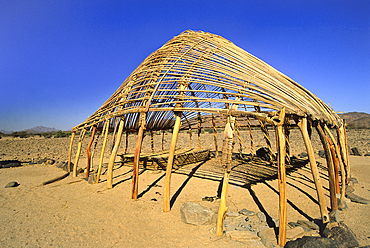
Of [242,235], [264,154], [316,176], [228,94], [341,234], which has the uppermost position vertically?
[228,94]

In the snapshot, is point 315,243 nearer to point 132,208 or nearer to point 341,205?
point 341,205

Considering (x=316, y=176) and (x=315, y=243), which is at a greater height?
(x=316, y=176)

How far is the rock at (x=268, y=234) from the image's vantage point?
3269 mm

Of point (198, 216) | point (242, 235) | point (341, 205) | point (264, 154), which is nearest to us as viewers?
point (242, 235)

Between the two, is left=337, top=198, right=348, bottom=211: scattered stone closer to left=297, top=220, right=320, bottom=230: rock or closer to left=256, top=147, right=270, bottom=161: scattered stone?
left=297, top=220, right=320, bottom=230: rock

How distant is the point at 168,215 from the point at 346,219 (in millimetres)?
3685

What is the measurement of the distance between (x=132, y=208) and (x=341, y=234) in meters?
3.99

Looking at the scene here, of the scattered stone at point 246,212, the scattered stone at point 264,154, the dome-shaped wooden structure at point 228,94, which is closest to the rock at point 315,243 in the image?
the dome-shaped wooden structure at point 228,94

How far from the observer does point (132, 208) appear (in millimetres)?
4617

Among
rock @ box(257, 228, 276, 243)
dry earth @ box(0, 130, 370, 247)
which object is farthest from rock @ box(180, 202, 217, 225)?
rock @ box(257, 228, 276, 243)

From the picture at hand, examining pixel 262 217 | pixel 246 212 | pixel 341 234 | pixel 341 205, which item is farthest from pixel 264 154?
pixel 341 234

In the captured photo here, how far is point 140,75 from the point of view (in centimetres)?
663

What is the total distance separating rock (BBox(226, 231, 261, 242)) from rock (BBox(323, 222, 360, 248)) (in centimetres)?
115

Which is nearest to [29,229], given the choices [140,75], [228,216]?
[228,216]
